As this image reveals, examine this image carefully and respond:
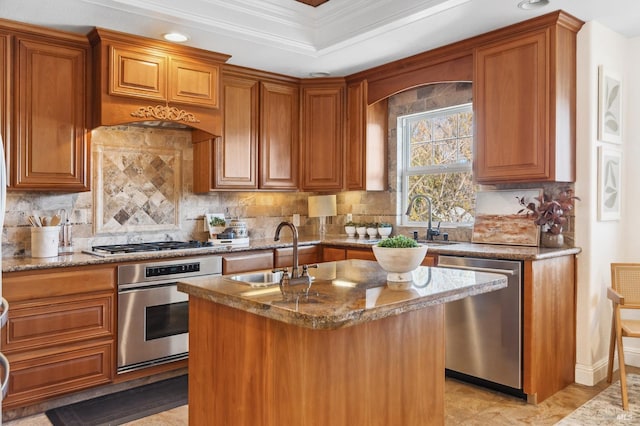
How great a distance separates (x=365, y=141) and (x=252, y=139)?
1.06 metres

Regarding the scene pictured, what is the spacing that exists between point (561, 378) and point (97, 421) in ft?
9.92

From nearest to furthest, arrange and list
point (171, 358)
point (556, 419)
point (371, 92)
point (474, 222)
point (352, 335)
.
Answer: point (352, 335) < point (556, 419) < point (171, 358) < point (474, 222) < point (371, 92)

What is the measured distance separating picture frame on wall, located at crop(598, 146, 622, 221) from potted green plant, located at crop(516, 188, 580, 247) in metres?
0.23

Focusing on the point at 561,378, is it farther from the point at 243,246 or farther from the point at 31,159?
the point at 31,159

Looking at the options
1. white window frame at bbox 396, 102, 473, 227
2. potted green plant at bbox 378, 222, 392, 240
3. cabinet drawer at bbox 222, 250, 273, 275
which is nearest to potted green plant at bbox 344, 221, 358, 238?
potted green plant at bbox 378, 222, 392, 240

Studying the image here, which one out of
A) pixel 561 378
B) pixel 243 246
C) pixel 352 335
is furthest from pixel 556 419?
pixel 243 246

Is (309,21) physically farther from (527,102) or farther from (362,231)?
(362,231)

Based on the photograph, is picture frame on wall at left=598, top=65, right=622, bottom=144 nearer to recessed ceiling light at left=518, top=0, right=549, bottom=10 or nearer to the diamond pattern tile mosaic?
recessed ceiling light at left=518, top=0, right=549, bottom=10

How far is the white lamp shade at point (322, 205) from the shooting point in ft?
16.3

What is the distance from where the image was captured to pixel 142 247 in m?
3.78

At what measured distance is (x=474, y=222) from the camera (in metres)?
3.94

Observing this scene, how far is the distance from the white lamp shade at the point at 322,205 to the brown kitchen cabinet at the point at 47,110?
214 cm

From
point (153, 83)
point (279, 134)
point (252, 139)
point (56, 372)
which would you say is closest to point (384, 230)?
point (279, 134)

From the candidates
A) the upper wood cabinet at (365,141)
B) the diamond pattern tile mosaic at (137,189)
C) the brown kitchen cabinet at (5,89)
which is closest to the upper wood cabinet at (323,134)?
the upper wood cabinet at (365,141)
